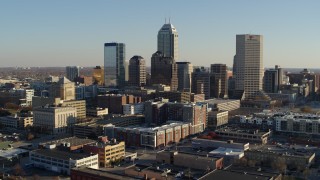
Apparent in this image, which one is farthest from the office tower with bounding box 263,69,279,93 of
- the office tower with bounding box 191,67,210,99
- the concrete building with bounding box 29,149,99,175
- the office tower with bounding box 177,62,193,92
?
the concrete building with bounding box 29,149,99,175

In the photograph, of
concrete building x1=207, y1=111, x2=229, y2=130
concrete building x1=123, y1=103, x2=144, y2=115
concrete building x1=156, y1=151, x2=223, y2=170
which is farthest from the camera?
concrete building x1=123, y1=103, x2=144, y2=115

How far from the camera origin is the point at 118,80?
3263 inches

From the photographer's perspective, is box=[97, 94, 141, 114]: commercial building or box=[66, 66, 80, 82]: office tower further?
box=[66, 66, 80, 82]: office tower

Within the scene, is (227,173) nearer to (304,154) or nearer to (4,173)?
(304,154)

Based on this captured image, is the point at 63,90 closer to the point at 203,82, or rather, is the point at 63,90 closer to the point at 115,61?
the point at 203,82

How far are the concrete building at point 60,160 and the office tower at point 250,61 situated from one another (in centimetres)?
4736

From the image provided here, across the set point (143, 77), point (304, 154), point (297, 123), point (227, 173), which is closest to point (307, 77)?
point (143, 77)

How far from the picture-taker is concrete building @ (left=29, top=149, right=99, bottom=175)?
85.0 feet

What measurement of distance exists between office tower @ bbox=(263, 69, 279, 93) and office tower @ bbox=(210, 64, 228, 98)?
10243 mm

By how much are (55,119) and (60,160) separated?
15.2 m

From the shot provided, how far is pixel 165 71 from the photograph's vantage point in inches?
2817

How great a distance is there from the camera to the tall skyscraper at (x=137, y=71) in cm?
7244

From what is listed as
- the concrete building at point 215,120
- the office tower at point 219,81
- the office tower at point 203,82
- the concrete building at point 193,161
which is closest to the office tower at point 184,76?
the office tower at point 203,82

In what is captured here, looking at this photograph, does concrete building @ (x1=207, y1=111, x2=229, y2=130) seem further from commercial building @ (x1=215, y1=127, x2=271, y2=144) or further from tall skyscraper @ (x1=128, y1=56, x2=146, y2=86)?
tall skyscraper @ (x1=128, y1=56, x2=146, y2=86)
